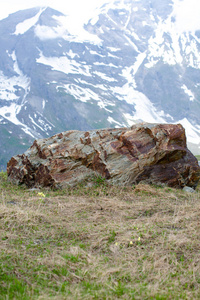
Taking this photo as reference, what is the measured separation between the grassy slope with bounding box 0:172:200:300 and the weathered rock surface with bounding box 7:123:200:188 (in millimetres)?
3788

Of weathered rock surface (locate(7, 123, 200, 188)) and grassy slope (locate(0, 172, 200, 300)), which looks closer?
grassy slope (locate(0, 172, 200, 300))

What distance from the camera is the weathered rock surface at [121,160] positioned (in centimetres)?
1761

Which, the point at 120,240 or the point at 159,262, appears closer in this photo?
the point at 159,262

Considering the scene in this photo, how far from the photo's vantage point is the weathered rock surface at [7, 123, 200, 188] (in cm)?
1761

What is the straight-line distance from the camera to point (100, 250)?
29.0ft

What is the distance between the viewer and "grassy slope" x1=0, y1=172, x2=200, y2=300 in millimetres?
6762

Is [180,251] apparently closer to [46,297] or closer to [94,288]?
[94,288]

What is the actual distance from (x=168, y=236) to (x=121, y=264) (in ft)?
7.54

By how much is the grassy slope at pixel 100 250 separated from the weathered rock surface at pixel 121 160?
3.79m

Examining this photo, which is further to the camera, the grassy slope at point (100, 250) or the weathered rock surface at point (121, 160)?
the weathered rock surface at point (121, 160)

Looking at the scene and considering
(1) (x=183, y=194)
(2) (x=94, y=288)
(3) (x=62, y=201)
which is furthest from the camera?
(1) (x=183, y=194)

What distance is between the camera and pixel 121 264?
309 inches

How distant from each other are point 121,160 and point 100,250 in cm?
952

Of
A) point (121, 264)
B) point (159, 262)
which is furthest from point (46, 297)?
point (159, 262)
